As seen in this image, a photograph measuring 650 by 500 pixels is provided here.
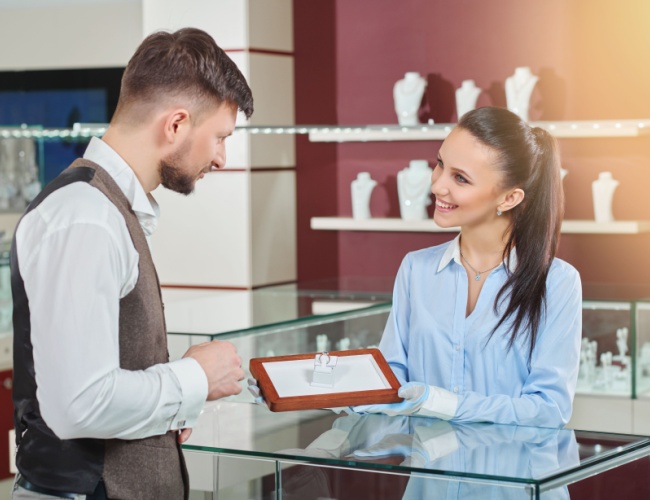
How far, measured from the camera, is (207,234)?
18.1ft

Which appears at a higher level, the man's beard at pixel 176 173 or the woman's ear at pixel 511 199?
the man's beard at pixel 176 173

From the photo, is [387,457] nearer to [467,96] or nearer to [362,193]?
[467,96]

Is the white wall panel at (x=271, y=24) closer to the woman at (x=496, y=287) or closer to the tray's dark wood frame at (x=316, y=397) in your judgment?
the woman at (x=496, y=287)

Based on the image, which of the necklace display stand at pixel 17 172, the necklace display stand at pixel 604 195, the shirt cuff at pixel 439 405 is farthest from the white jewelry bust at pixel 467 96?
the shirt cuff at pixel 439 405

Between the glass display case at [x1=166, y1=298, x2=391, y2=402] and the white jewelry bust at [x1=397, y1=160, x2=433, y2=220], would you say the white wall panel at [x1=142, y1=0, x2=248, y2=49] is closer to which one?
the white jewelry bust at [x1=397, y1=160, x2=433, y2=220]

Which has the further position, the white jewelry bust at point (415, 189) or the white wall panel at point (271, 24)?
the white wall panel at point (271, 24)

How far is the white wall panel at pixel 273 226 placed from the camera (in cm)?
549

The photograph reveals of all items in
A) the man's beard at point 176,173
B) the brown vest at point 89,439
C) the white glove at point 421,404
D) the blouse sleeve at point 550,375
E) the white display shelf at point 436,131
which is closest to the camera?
the brown vest at point 89,439

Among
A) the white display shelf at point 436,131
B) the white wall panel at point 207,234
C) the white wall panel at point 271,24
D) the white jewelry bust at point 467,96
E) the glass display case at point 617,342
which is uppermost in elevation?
the white wall panel at point 271,24

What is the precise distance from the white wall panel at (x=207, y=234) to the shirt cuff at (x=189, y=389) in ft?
12.5

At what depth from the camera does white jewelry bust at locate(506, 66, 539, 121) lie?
5.00 m

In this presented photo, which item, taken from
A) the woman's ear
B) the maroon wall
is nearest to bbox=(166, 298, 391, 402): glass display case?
the woman's ear


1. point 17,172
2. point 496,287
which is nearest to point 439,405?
point 496,287

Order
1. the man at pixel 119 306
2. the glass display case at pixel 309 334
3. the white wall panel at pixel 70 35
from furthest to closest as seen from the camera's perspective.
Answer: the white wall panel at pixel 70 35, the glass display case at pixel 309 334, the man at pixel 119 306
